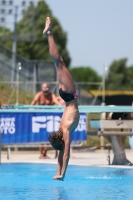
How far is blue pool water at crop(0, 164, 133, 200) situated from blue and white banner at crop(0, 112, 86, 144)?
2.02 m

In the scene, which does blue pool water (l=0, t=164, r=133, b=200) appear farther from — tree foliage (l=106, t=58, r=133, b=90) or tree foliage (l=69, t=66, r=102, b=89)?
tree foliage (l=69, t=66, r=102, b=89)

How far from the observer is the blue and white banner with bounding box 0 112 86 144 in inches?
606

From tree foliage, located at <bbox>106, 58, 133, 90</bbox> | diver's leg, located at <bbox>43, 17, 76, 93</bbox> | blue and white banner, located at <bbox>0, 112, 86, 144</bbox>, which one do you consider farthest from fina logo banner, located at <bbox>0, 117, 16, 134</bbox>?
tree foliage, located at <bbox>106, 58, 133, 90</bbox>

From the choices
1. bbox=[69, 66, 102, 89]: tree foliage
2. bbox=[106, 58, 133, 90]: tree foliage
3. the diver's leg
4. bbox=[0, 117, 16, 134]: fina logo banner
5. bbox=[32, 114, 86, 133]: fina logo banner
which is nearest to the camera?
the diver's leg

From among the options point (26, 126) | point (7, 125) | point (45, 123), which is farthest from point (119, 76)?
point (7, 125)

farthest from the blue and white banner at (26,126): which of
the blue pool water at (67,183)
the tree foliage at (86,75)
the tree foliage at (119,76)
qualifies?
the tree foliage at (86,75)

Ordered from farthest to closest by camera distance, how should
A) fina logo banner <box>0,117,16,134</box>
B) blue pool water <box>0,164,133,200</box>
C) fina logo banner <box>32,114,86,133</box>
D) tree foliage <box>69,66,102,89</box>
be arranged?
tree foliage <box>69,66,102,89</box> < fina logo banner <box>32,114,86,133</box> < fina logo banner <box>0,117,16,134</box> < blue pool water <box>0,164,133,200</box>

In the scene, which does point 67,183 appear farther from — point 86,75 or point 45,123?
point 86,75

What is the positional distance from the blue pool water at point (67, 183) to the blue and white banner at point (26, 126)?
202cm

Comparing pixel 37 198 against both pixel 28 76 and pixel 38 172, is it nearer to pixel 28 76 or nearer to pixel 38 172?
pixel 38 172

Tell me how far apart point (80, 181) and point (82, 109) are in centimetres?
323

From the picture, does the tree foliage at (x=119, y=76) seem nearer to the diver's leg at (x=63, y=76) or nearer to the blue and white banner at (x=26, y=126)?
the blue and white banner at (x=26, y=126)

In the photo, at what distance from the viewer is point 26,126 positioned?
50.9 feet

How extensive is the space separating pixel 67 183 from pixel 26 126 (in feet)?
18.1
